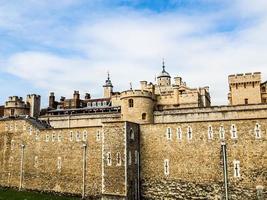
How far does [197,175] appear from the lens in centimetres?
3722

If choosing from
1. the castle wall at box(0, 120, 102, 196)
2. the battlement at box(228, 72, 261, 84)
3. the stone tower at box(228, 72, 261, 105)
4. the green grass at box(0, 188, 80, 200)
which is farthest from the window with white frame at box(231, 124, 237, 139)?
the battlement at box(228, 72, 261, 84)

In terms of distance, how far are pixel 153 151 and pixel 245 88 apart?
23.3m

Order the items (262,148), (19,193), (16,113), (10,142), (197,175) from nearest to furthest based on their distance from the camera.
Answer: (262,148)
(197,175)
(19,193)
(10,142)
(16,113)

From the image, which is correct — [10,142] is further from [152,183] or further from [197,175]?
[197,175]

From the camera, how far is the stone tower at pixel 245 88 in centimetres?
5531

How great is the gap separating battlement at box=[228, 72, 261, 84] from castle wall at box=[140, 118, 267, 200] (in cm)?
2111

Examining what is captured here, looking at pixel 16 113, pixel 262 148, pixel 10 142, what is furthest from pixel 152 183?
pixel 16 113

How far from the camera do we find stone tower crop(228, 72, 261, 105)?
55312 millimetres

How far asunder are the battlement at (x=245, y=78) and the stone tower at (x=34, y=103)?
37687mm

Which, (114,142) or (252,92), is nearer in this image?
(114,142)

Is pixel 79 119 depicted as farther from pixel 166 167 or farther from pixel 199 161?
pixel 199 161

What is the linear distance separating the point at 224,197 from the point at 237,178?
7.74 feet

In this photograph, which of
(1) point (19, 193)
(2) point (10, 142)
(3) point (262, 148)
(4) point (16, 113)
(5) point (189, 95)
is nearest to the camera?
(3) point (262, 148)

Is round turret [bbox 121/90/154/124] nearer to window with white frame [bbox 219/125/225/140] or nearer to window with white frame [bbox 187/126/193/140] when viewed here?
window with white frame [bbox 187/126/193/140]
